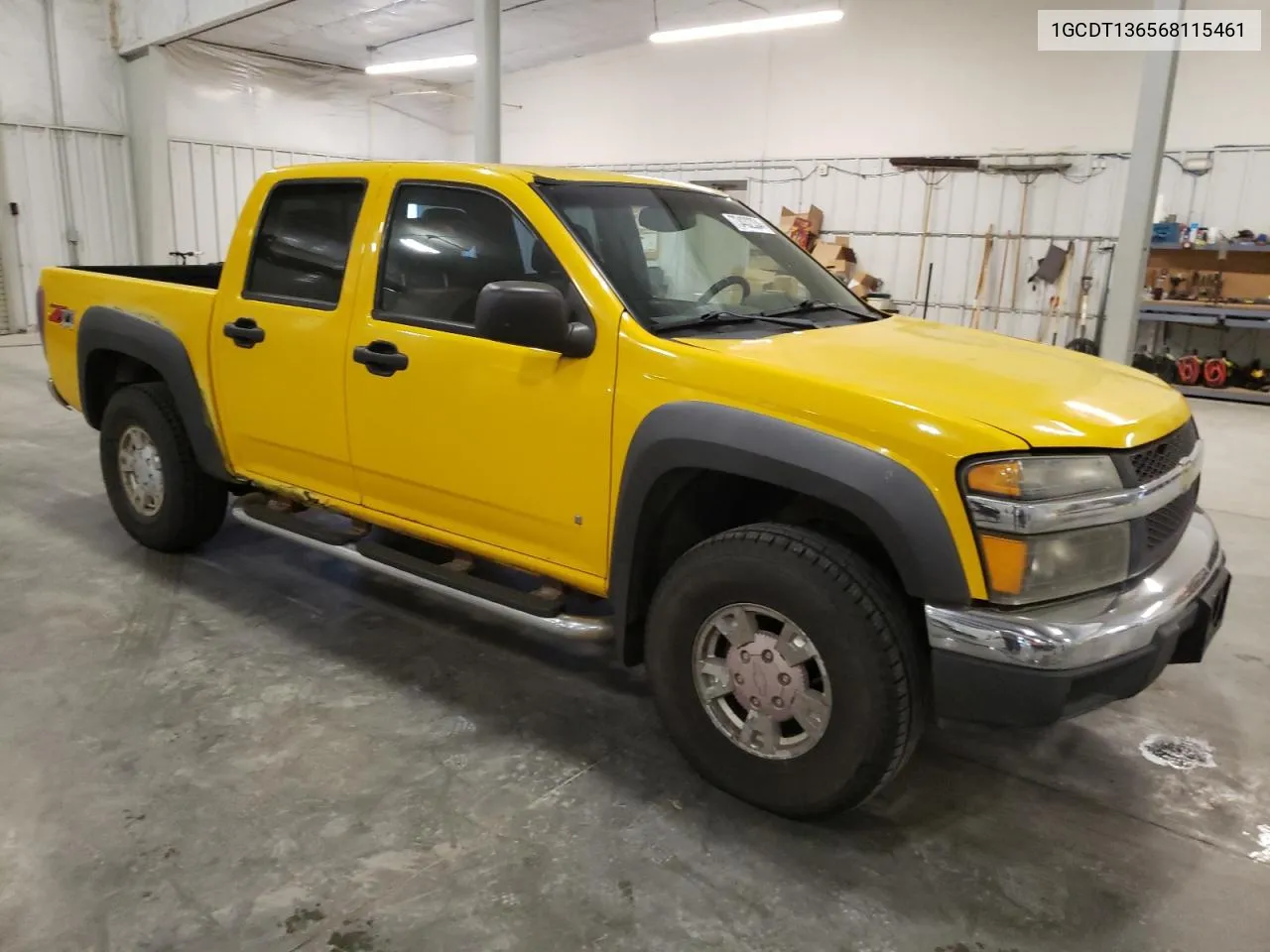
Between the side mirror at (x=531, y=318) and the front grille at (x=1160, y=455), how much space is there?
4.88ft

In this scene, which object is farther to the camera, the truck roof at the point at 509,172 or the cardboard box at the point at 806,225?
the cardboard box at the point at 806,225

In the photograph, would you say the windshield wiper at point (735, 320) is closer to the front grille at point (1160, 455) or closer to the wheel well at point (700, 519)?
the wheel well at point (700, 519)

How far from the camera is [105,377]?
461 centimetres

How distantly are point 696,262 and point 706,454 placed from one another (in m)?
1.03

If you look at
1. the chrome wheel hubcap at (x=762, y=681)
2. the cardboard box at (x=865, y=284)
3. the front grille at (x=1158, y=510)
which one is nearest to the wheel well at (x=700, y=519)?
the chrome wheel hubcap at (x=762, y=681)

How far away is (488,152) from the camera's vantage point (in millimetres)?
9070

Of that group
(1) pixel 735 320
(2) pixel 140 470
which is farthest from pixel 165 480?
(1) pixel 735 320

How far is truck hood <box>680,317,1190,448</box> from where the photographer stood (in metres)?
2.25

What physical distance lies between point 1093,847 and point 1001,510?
3.69ft

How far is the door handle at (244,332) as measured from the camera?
11.9 feet

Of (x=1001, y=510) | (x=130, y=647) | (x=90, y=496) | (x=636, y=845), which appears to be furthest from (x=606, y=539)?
(x=90, y=496)

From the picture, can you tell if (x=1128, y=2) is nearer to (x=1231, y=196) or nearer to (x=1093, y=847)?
(x=1231, y=196)

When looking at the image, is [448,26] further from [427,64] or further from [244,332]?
[244,332]

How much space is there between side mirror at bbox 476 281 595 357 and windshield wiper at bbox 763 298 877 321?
726 mm
